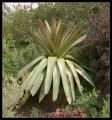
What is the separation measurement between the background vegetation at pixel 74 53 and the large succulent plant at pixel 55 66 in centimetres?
24

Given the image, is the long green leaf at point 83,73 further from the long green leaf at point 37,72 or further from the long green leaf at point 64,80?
the long green leaf at point 37,72

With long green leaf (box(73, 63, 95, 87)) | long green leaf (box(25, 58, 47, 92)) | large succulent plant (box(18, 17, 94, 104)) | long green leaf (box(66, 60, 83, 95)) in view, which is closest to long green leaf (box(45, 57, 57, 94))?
large succulent plant (box(18, 17, 94, 104))

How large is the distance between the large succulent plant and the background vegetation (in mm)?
238

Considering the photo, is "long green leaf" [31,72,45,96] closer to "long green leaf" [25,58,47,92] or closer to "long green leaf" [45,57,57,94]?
"long green leaf" [25,58,47,92]

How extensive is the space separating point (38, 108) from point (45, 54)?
1114mm

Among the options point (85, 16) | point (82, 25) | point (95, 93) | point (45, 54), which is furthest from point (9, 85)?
point (85, 16)

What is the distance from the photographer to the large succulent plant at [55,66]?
6445 millimetres

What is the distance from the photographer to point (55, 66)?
6742mm

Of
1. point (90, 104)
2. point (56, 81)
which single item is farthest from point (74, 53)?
point (90, 104)

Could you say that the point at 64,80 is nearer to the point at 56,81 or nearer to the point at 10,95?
the point at 56,81

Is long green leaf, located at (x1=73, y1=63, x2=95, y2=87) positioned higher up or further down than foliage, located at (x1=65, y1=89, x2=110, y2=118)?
higher up

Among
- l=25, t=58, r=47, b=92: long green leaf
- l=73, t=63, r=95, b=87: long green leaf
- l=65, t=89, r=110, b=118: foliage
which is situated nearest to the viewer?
l=65, t=89, r=110, b=118: foliage

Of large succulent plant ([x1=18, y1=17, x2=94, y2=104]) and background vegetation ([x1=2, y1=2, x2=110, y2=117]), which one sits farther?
large succulent plant ([x1=18, y1=17, x2=94, y2=104])

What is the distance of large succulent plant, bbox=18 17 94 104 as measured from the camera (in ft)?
21.1
